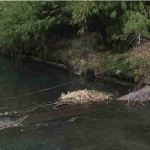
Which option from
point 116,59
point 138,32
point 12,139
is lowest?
point 12,139

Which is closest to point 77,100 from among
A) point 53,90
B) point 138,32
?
point 53,90

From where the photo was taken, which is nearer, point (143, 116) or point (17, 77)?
point (143, 116)

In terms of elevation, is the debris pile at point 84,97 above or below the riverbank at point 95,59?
below

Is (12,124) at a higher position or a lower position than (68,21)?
lower

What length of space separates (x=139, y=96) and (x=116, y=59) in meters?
6.32

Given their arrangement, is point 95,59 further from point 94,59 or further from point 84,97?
point 84,97

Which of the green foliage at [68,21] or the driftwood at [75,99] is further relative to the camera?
the green foliage at [68,21]

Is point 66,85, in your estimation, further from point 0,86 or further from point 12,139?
point 12,139

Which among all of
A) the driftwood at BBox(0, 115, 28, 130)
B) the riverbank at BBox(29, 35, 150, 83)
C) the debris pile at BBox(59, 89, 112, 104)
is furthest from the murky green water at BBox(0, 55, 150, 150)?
the riverbank at BBox(29, 35, 150, 83)

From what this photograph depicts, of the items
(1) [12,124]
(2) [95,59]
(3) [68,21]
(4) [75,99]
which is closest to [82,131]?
(1) [12,124]

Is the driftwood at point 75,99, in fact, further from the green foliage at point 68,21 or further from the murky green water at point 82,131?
the green foliage at point 68,21

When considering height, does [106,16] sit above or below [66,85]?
above

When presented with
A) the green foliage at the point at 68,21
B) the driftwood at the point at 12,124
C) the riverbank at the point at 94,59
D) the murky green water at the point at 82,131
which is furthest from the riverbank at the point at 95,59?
the driftwood at the point at 12,124

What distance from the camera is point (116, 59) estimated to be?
23.2 metres
